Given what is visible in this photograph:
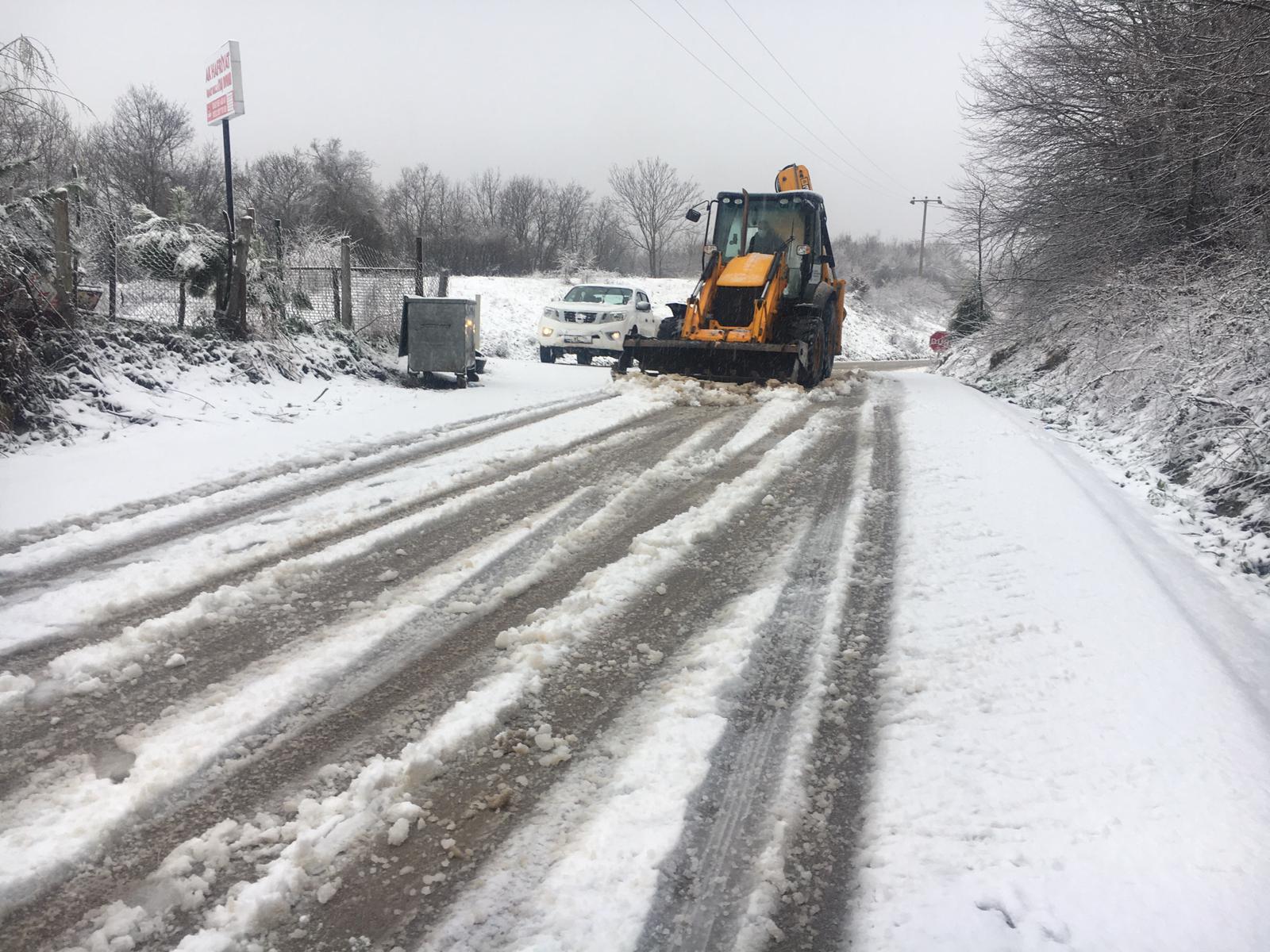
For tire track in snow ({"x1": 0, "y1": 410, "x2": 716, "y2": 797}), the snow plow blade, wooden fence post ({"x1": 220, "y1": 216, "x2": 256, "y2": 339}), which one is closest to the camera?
tire track in snow ({"x1": 0, "y1": 410, "x2": 716, "y2": 797})

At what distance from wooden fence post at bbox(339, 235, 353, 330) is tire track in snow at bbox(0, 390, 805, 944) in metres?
9.93

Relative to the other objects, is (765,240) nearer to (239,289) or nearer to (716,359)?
(716,359)

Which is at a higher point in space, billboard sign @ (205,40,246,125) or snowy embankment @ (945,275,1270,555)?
billboard sign @ (205,40,246,125)

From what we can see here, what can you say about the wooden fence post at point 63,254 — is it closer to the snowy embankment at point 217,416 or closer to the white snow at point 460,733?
the snowy embankment at point 217,416

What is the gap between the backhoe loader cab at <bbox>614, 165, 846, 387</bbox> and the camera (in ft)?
38.6

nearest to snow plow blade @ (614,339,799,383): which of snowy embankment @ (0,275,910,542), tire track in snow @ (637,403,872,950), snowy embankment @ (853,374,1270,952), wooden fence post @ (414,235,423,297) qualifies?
snowy embankment @ (0,275,910,542)

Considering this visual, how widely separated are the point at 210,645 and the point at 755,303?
9.98 m

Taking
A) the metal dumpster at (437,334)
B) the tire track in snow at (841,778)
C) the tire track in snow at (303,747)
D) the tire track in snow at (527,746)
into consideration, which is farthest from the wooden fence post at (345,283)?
the tire track in snow at (841,778)

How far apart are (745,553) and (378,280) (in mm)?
10614

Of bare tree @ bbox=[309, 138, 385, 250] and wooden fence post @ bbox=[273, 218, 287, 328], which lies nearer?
wooden fence post @ bbox=[273, 218, 287, 328]

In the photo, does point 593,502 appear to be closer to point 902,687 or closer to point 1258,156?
point 902,687

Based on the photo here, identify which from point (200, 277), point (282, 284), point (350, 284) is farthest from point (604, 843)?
point (350, 284)

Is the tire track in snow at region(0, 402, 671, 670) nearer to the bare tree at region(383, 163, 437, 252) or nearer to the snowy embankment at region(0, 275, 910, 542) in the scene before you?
the snowy embankment at region(0, 275, 910, 542)

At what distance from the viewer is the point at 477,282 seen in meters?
37.2
